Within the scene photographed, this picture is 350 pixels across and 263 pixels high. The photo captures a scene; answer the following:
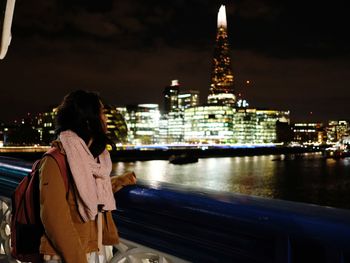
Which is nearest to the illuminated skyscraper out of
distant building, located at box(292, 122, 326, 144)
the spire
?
the spire

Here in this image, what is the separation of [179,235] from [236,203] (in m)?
0.38

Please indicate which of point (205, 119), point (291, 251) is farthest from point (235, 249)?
point (205, 119)

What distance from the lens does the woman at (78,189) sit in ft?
5.10

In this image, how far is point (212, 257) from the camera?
1705 millimetres

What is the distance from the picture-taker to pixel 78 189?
1.66 metres

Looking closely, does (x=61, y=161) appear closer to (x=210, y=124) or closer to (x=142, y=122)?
(x=142, y=122)

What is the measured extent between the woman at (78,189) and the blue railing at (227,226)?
0.65 feet

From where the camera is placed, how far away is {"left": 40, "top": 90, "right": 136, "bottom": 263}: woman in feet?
5.10

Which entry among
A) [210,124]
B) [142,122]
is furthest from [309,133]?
[142,122]

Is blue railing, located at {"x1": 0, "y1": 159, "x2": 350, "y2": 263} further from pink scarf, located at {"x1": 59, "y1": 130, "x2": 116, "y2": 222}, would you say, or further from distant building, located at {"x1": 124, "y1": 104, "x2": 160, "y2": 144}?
distant building, located at {"x1": 124, "y1": 104, "x2": 160, "y2": 144}

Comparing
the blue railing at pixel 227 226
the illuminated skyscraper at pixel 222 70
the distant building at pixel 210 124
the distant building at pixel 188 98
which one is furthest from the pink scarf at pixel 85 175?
the distant building at pixel 188 98

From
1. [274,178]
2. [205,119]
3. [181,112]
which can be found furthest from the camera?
[181,112]

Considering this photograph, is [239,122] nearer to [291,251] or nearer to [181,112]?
[181,112]

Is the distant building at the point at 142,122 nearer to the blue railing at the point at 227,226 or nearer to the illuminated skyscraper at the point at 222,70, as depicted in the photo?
the illuminated skyscraper at the point at 222,70
